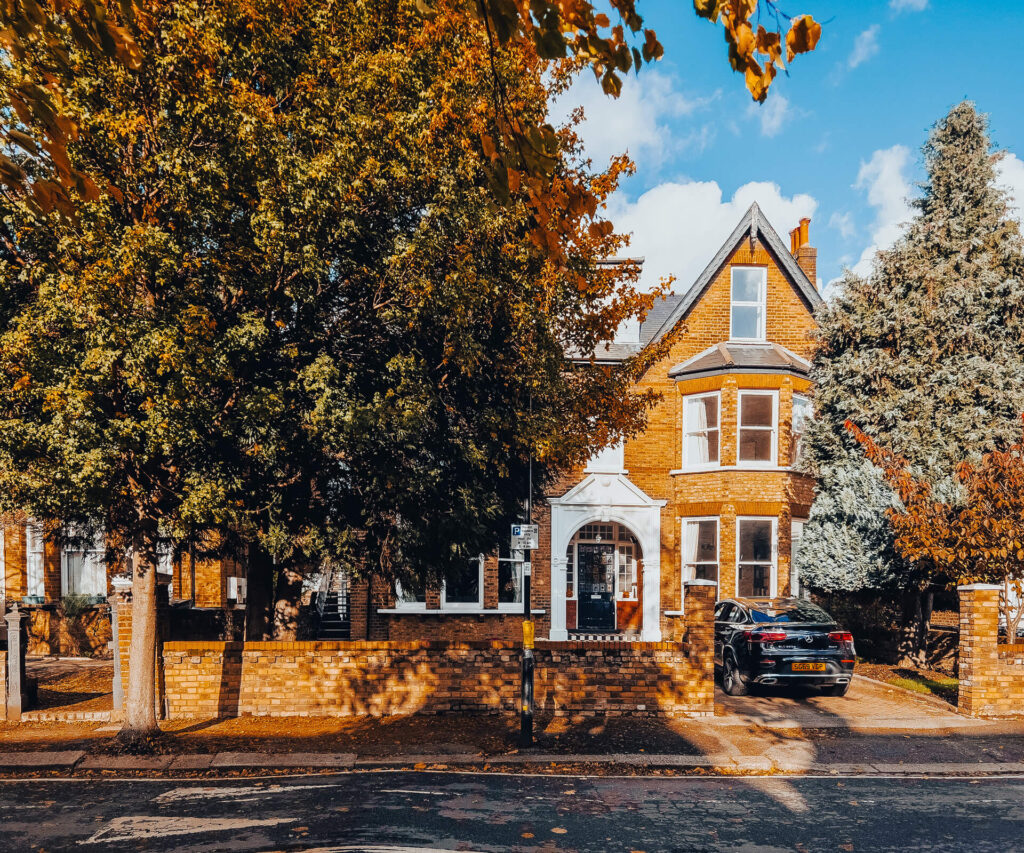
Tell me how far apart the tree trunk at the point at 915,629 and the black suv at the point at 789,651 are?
14.5 feet

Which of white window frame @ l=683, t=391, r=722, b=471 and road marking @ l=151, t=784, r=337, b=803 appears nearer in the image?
road marking @ l=151, t=784, r=337, b=803

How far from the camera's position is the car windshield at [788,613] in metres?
14.3

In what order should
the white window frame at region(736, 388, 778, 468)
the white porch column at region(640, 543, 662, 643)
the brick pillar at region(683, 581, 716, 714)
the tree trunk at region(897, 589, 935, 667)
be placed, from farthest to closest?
1. the white porch column at region(640, 543, 662, 643)
2. the white window frame at region(736, 388, 778, 468)
3. the tree trunk at region(897, 589, 935, 667)
4. the brick pillar at region(683, 581, 716, 714)

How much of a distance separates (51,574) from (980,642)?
19.5 metres

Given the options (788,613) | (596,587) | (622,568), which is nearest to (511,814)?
(788,613)

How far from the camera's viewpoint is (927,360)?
1798cm

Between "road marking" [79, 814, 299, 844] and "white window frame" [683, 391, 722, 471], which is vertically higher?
"white window frame" [683, 391, 722, 471]

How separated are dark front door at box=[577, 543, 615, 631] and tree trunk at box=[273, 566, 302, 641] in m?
9.73

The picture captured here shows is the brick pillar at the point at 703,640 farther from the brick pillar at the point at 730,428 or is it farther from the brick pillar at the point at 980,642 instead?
the brick pillar at the point at 730,428

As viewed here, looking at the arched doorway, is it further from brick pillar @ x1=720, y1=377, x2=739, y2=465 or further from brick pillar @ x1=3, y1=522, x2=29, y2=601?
brick pillar @ x1=3, y1=522, x2=29, y2=601

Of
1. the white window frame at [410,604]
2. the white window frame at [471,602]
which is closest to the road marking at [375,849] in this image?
the white window frame at [410,604]

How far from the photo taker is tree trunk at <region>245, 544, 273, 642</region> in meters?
13.5

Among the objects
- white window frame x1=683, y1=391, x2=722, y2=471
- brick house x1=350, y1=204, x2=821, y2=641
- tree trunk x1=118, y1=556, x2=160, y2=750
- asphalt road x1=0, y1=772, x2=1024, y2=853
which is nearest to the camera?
asphalt road x1=0, y1=772, x2=1024, y2=853

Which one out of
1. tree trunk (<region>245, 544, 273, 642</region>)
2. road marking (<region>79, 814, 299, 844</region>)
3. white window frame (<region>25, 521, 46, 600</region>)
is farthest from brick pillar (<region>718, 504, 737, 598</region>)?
white window frame (<region>25, 521, 46, 600</region>)
